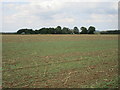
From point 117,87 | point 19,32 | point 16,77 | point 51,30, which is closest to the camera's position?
point 117,87

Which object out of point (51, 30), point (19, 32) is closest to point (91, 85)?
point (51, 30)

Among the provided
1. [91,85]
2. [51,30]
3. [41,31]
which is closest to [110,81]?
[91,85]

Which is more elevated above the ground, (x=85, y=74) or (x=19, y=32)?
(x=19, y=32)

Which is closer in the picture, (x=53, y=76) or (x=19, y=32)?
(x=53, y=76)

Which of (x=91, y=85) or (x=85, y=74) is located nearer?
(x=91, y=85)

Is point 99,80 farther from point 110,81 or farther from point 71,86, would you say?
point 71,86

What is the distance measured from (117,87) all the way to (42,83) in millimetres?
3450

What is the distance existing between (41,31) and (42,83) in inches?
2578

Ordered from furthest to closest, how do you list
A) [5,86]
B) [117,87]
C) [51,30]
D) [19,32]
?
[19,32]
[51,30]
[5,86]
[117,87]

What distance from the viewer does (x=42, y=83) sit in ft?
22.1

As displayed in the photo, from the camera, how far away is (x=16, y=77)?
779 centimetres

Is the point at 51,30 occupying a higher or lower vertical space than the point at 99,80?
higher

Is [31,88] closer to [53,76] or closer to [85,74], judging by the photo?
[53,76]

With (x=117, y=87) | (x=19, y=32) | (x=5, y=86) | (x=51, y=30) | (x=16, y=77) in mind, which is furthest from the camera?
(x=19, y=32)
